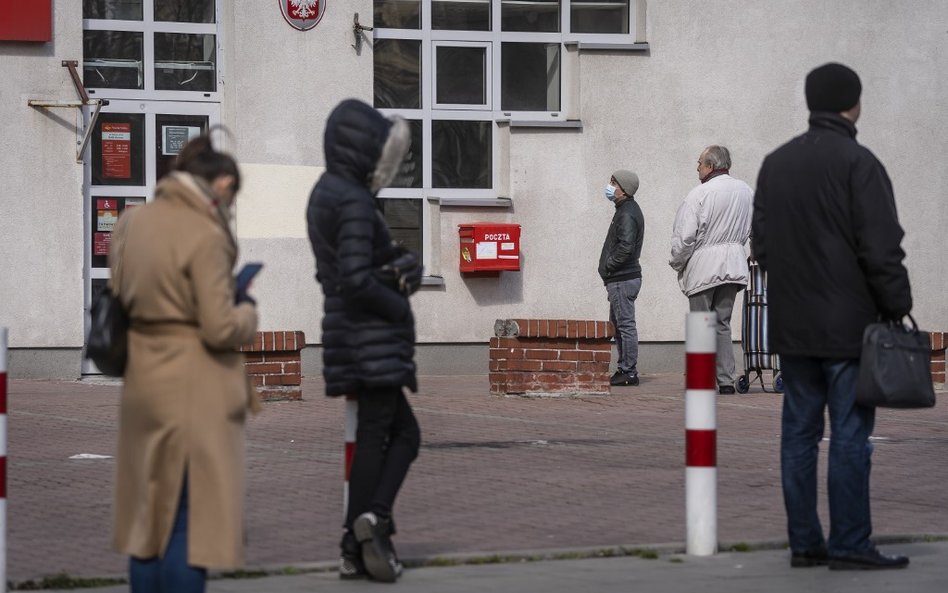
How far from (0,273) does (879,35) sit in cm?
905

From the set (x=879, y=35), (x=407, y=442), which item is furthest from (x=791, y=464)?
(x=879, y=35)

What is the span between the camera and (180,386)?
4.84 metres

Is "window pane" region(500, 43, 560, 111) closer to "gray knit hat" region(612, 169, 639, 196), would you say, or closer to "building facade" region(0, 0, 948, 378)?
"building facade" region(0, 0, 948, 378)

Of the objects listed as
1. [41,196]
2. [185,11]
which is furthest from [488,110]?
[41,196]

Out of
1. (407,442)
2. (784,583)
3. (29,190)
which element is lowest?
(784,583)

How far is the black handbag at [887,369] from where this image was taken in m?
6.51

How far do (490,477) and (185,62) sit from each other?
343 inches

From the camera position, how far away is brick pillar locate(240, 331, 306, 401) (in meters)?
13.6

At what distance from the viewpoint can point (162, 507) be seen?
487cm

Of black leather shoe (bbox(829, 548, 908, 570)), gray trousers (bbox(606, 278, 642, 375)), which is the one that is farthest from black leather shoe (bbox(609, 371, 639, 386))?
black leather shoe (bbox(829, 548, 908, 570))

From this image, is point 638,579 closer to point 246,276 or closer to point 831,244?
point 831,244

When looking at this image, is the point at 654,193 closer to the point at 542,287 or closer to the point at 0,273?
the point at 542,287

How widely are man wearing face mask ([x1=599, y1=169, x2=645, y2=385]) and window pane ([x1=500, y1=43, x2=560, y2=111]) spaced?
231 centimetres

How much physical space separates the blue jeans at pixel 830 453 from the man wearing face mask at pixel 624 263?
27.2 feet
